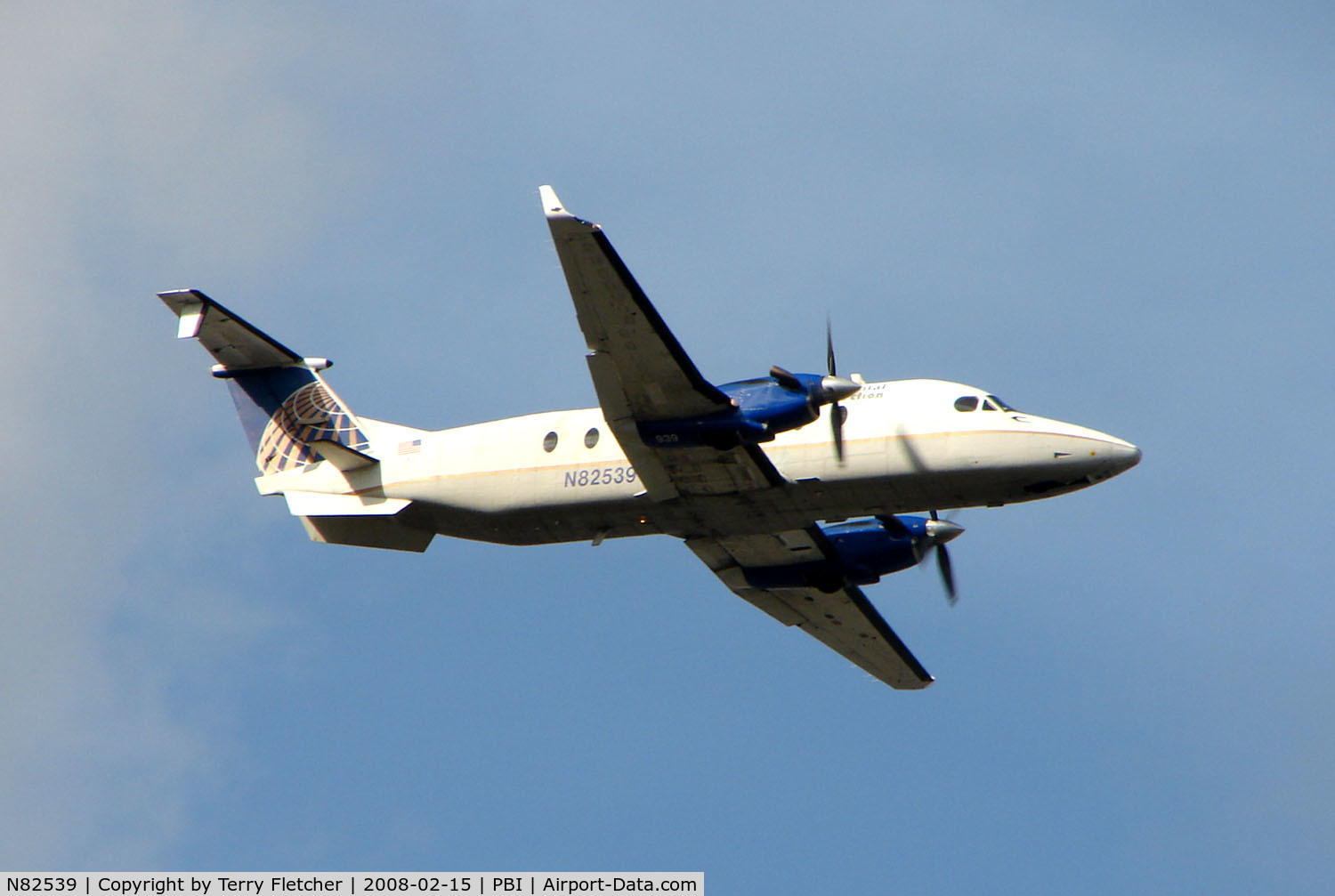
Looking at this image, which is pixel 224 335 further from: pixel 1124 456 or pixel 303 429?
pixel 1124 456

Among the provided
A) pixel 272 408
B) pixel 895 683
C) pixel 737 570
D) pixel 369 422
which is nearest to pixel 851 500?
pixel 737 570

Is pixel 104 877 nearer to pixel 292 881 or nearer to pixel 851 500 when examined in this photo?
pixel 292 881

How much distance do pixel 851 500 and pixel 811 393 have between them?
220 centimetres

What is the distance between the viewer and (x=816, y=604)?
31.1 m

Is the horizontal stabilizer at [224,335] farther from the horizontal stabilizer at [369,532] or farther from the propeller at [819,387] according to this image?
the propeller at [819,387]

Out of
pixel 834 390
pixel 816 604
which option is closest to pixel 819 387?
pixel 834 390

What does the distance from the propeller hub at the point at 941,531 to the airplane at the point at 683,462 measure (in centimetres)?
2

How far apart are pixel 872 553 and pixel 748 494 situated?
4252 mm

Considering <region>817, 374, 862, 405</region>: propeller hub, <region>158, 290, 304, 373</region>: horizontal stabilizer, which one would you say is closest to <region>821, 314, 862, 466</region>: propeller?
<region>817, 374, 862, 405</region>: propeller hub

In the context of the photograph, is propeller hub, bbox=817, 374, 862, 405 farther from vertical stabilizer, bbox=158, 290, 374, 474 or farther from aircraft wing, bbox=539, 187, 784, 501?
vertical stabilizer, bbox=158, 290, 374, 474

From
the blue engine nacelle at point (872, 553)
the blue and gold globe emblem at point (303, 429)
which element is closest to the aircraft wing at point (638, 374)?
the blue engine nacelle at point (872, 553)

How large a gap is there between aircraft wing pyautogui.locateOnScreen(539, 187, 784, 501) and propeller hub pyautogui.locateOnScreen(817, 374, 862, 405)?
1371mm

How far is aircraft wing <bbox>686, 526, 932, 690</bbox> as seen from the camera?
29.2 meters

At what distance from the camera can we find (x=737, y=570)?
30219 millimetres
